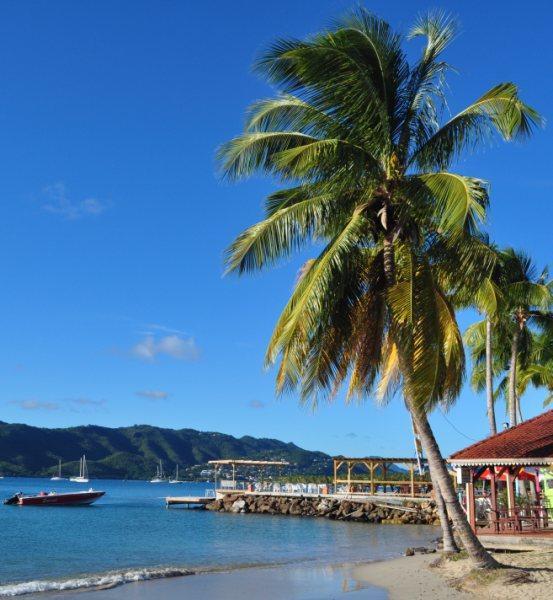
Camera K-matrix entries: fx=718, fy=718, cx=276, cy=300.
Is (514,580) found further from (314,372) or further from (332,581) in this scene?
(332,581)

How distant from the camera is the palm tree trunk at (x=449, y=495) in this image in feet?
45.3

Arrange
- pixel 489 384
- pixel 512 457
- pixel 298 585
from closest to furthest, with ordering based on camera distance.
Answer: pixel 298 585, pixel 512 457, pixel 489 384

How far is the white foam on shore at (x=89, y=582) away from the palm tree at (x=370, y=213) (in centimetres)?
922

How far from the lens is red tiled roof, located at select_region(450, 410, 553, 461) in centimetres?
1877

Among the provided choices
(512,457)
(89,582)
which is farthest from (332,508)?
(512,457)

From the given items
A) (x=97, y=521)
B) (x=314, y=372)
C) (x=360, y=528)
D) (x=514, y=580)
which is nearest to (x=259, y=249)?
(x=314, y=372)

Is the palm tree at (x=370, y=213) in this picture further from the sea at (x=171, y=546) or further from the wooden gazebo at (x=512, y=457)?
the sea at (x=171, y=546)

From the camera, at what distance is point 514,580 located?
13359 mm

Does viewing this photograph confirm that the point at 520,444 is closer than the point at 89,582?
Yes

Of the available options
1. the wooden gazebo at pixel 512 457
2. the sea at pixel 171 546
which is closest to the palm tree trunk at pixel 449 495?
the wooden gazebo at pixel 512 457

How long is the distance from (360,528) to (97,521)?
885 inches

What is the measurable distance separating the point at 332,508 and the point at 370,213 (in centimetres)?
3646

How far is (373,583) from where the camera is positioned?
57.6ft

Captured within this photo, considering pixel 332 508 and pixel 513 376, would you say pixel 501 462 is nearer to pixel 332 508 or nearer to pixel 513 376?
pixel 513 376
